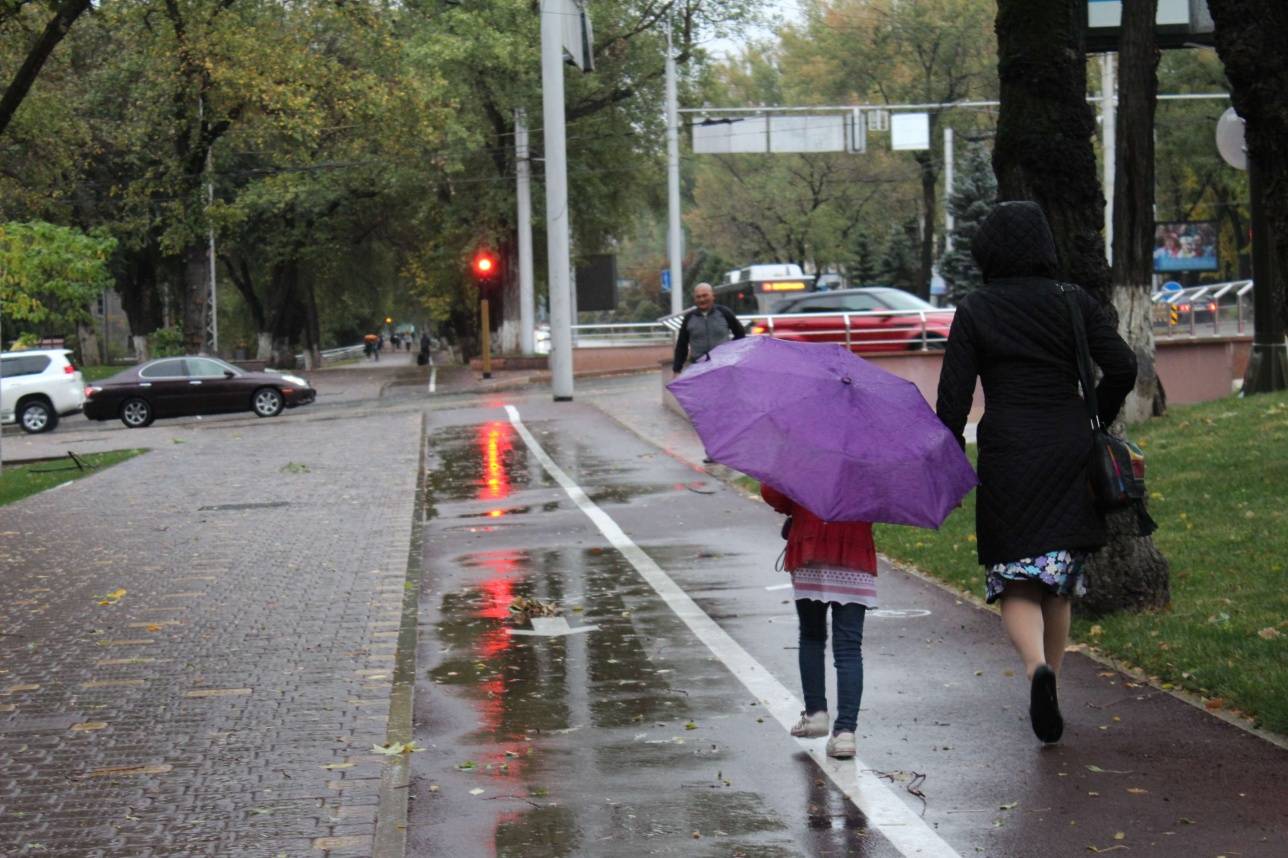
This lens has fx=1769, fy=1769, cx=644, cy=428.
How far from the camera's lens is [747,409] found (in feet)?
20.9

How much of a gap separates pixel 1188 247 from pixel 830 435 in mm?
64290

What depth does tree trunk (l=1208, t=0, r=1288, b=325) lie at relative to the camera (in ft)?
22.3

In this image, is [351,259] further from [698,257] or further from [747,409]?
[747,409]

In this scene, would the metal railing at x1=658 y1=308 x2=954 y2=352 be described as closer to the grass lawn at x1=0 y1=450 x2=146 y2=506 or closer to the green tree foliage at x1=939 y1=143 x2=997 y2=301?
the grass lawn at x1=0 y1=450 x2=146 y2=506

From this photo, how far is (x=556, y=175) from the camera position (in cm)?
3478

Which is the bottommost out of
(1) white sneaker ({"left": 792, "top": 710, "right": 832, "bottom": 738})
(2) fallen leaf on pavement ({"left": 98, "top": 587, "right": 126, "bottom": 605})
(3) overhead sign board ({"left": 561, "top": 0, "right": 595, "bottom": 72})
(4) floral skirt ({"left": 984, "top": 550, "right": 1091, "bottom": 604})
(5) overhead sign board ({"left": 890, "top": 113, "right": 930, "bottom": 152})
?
(2) fallen leaf on pavement ({"left": 98, "top": 587, "right": 126, "bottom": 605})

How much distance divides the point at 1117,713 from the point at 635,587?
4524 millimetres

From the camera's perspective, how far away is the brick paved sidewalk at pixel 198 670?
5965 millimetres

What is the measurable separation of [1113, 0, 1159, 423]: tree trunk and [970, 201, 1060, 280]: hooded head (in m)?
10.5

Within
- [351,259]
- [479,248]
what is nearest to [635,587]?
[479,248]

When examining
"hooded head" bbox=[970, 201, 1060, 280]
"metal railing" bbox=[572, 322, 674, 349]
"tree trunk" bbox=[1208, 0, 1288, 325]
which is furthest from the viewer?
"metal railing" bbox=[572, 322, 674, 349]

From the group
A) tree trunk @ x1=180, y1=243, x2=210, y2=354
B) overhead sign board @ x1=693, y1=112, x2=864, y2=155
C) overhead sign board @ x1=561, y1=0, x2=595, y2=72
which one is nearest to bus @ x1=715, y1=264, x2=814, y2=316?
overhead sign board @ x1=693, y1=112, x2=864, y2=155

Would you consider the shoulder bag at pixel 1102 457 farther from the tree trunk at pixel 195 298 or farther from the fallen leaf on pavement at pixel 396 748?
the tree trunk at pixel 195 298

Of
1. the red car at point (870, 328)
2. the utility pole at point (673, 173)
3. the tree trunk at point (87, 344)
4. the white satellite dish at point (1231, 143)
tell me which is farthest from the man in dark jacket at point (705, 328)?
the tree trunk at point (87, 344)
